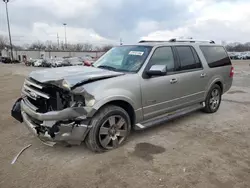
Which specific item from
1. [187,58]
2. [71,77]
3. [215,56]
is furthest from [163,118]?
[215,56]

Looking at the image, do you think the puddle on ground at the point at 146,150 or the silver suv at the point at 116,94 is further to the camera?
the puddle on ground at the point at 146,150

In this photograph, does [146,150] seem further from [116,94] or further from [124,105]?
[116,94]

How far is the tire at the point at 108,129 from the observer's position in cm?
323

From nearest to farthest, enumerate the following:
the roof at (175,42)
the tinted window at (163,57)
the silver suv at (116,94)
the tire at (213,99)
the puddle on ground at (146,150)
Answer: the silver suv at (116,94)
the puddle on ground at (146,150)
the tinted window at (163,57)
the roof at (175,42)
the tire at (213,99)

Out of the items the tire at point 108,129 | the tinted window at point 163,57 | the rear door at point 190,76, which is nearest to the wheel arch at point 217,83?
the rear door at point 190,76

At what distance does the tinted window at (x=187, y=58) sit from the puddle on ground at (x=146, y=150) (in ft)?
5.85

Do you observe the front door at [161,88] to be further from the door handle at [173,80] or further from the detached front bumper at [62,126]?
the detached front bumper at [62,126]

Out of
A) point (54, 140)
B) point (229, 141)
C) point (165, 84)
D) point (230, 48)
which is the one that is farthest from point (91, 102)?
point (230, 48)

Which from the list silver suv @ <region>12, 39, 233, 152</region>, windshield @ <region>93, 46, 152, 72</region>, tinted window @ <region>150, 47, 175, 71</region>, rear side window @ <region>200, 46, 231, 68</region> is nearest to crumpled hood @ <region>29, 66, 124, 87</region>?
silver suv @ <region>12, 39, 233, 152</region>

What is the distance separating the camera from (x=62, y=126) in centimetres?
295

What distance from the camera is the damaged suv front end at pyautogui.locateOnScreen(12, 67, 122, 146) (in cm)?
296

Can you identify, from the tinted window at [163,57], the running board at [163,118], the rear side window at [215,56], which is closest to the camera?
the running board at [163,118]

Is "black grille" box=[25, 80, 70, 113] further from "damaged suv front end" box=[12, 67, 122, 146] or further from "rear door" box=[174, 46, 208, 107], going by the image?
"rear door" box=[174, 46, 208, 107]

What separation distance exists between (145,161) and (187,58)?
8.23 feet
